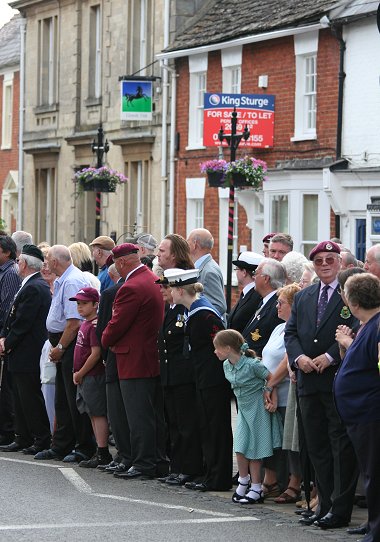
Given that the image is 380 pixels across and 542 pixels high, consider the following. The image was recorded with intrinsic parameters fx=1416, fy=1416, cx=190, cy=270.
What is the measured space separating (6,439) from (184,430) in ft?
11.8

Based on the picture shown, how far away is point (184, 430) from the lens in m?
12.8

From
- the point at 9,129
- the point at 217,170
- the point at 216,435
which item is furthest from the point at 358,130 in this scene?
the point at 9,129

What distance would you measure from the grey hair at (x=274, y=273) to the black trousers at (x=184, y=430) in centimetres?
126

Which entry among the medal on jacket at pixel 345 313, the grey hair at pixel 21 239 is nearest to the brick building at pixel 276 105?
the grey hair at pixel 21 239

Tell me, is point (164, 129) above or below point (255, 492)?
above

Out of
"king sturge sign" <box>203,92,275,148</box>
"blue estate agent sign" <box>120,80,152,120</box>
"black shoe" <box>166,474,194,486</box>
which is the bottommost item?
"black shoe" <box>166,474,194,486</box>

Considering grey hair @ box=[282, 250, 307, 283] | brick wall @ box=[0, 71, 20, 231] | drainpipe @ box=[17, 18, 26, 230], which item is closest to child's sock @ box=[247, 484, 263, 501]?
grey hair @ box=[282, 250, 307, 283]

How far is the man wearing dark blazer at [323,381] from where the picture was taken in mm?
10664

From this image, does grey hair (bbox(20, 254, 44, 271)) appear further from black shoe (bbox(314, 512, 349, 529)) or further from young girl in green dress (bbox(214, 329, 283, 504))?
black shoe (bbox(314, 512, 349, 529))

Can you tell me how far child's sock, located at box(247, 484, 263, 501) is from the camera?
38.3 feet

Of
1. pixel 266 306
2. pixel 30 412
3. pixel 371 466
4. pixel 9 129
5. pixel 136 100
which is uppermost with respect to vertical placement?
pixel 136 100

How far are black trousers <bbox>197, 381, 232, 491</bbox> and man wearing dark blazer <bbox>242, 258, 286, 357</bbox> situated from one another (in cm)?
51

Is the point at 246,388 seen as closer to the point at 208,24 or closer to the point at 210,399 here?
the point at 210,399

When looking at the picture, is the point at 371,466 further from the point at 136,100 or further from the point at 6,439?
the point at 136,100
